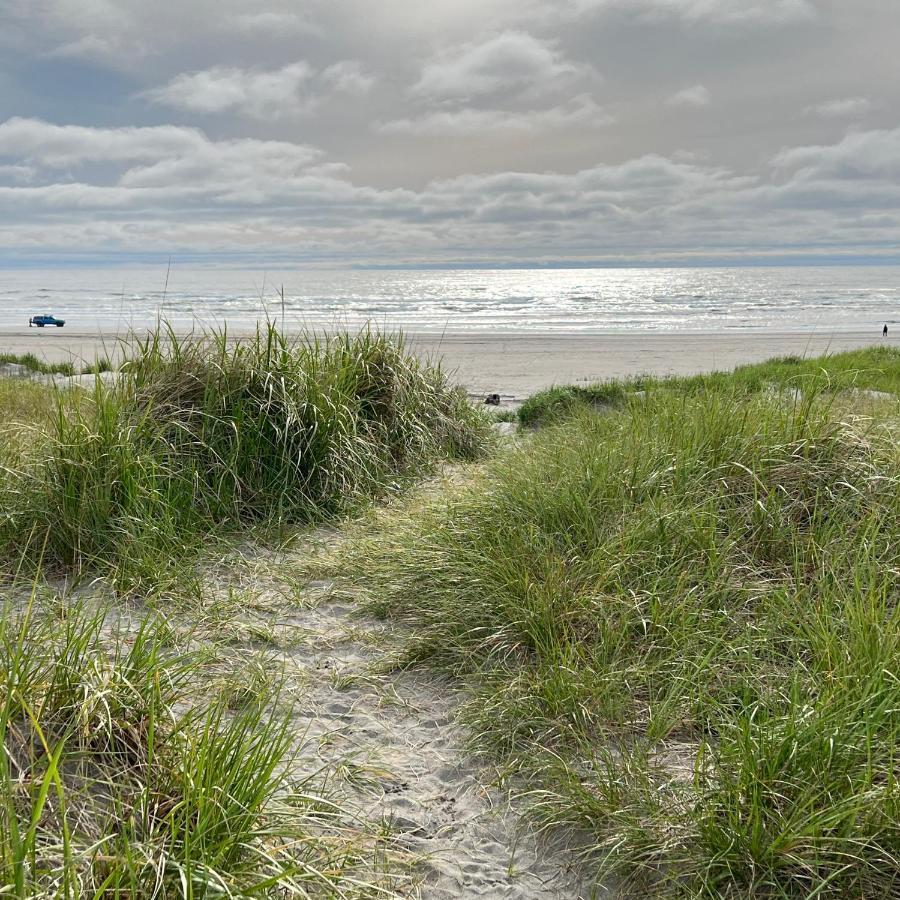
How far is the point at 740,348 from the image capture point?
71.3 ft

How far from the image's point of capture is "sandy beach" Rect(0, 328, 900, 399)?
15.5 m

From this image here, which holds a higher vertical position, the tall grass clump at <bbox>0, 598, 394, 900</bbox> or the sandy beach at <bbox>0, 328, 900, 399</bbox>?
the sandy beach at <bbox>0, 328, 900, 399</bbox>

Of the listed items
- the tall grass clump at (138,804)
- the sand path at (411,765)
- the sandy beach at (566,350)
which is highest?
the sandy beach at (566,350)

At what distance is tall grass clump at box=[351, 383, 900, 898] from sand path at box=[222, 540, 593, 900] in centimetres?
14

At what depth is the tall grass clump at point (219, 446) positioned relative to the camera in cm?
452

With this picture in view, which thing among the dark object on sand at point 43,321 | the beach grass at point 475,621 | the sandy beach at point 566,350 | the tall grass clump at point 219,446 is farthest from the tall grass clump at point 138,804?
the dark object on sand at point 43,321

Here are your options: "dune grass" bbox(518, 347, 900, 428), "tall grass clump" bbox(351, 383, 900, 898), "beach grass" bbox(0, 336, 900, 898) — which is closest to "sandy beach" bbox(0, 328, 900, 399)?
"dune grass" bbox(518, 347, 900, 428)

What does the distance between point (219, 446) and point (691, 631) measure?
11.4 ft

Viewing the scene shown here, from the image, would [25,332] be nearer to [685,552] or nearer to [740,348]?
[740,348]

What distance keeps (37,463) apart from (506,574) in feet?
9.92

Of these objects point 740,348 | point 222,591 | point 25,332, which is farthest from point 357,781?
point 25,332

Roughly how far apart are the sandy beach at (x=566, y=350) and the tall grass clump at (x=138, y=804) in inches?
387

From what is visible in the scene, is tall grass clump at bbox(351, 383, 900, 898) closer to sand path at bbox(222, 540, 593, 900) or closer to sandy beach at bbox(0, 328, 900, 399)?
sand path at bbox(222, 540, 593, 900)

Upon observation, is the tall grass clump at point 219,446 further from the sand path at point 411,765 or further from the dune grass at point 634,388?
the dune grass at point 634,388
